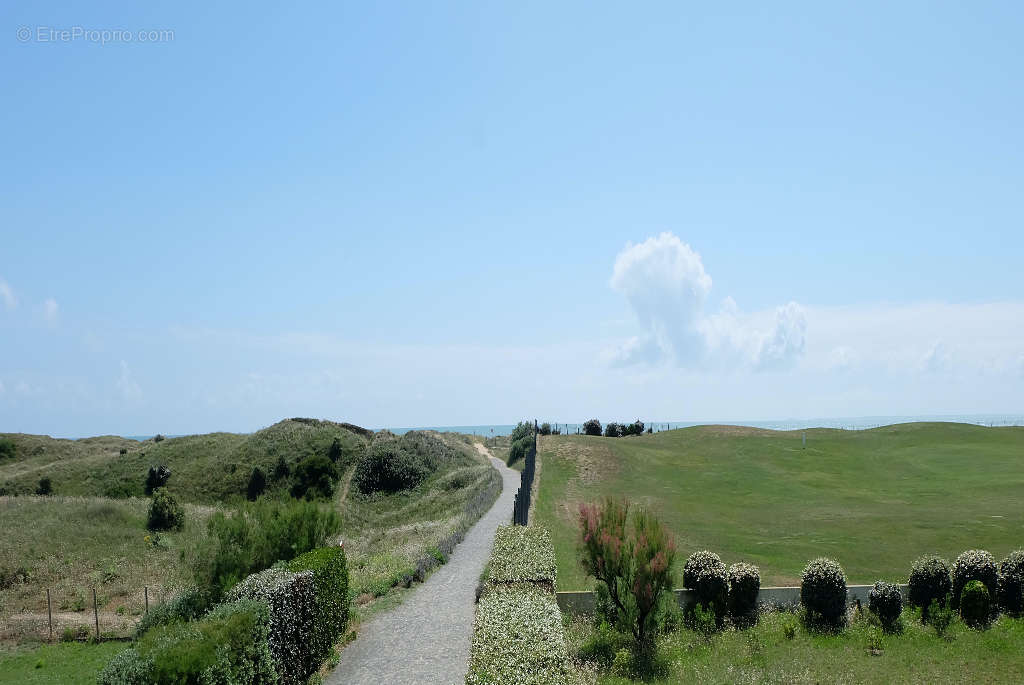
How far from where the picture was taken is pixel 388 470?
2319 inches

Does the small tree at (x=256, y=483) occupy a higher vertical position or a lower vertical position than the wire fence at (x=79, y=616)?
higher

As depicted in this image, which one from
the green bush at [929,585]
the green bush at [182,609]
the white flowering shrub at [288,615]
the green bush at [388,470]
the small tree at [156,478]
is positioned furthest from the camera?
the small tree at [156,478]

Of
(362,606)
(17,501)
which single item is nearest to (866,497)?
(362,606)

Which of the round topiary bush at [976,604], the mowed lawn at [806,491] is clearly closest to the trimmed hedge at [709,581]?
the mowed lawn at [806,491]

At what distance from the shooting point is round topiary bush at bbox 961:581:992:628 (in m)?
18.1

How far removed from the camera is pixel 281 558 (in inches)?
787

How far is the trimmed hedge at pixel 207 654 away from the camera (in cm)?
902

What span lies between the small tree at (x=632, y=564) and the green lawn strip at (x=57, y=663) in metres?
13.1

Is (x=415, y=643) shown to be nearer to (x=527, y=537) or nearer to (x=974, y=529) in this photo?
(x=527, y=537)

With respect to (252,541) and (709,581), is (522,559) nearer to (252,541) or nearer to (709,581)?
(709,581)

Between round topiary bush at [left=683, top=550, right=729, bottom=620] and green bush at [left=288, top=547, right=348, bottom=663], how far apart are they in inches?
413

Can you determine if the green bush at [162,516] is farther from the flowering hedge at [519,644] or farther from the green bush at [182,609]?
the flowering hedge at [519,644]

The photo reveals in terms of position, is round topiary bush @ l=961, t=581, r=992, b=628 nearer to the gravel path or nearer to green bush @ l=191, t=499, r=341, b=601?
the gravel path

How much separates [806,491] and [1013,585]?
793 inches
